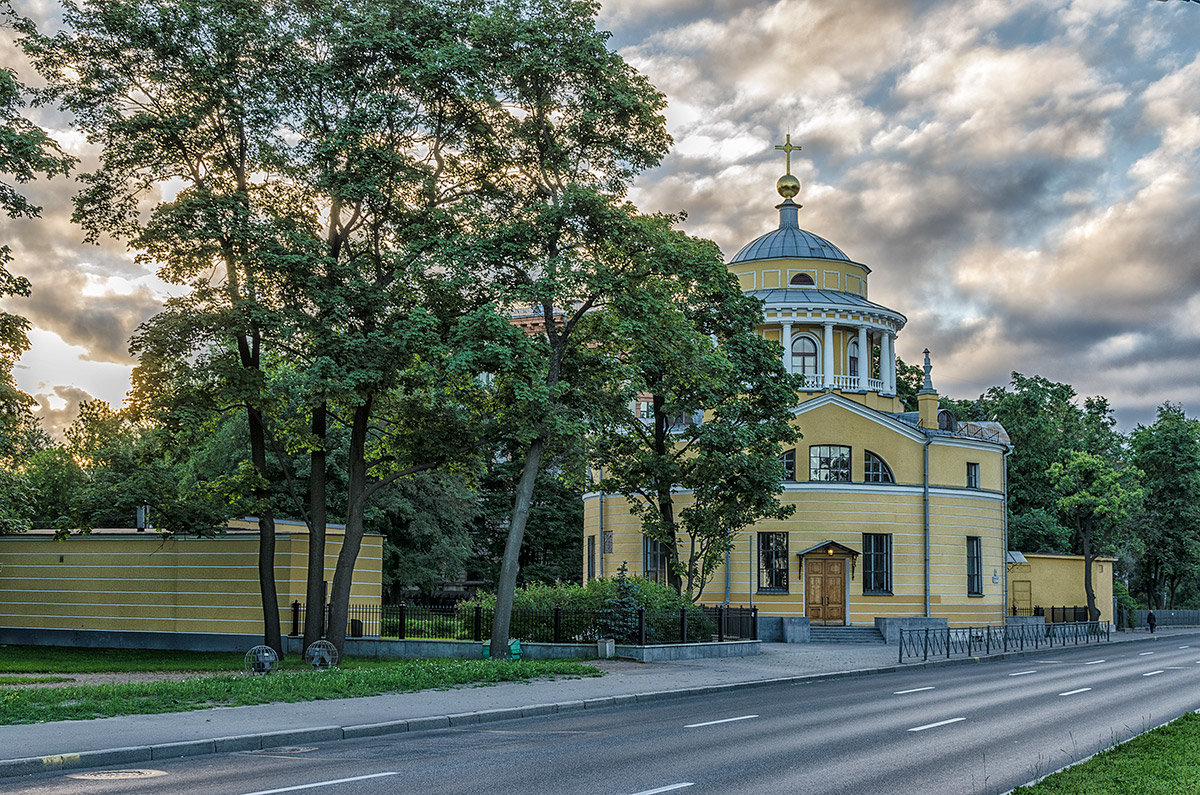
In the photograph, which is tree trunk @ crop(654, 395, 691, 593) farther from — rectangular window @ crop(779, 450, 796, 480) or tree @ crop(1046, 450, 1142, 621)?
tree @ crop(1046, 450, 1142, 621)

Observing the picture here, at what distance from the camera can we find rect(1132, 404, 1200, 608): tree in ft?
254

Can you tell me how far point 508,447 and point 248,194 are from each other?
8.80m

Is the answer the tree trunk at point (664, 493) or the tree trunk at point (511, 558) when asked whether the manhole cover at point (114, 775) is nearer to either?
the tree trunk at point (511, 558)

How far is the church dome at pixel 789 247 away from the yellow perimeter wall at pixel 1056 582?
18.8 metres

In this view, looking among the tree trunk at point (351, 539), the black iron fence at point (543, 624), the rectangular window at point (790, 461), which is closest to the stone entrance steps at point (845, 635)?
the rectangular window at point (790, 461)

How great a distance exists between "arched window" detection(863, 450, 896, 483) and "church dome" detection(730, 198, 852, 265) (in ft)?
41.1

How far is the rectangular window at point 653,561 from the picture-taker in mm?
44969

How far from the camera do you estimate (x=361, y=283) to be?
25484 millimetres

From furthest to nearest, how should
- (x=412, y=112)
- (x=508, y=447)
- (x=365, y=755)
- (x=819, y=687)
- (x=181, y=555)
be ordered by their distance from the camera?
(x=181, y=555)
(x=508, y=447)
(x=412, y=112)
(x=819, y=687)
(x=365, y=755)

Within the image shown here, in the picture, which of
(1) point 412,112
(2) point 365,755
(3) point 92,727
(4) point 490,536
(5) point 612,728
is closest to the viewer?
(2) point 365,755

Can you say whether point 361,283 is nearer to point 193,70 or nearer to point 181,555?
point 193,70

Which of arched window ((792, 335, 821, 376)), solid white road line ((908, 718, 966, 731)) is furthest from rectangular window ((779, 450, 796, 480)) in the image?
solid white road line ((908, 718, 966, 731))

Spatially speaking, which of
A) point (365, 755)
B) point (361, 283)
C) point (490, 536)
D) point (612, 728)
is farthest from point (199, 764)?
point (490, 536)

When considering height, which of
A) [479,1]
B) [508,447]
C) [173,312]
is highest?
[479,1]
